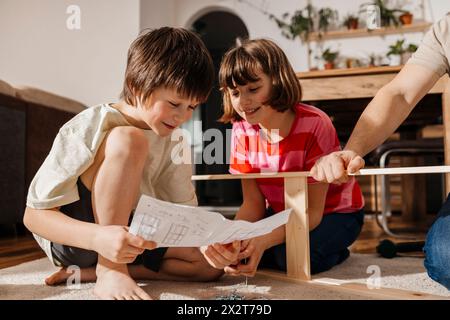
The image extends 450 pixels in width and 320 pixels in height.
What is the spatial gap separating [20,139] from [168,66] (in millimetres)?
1372

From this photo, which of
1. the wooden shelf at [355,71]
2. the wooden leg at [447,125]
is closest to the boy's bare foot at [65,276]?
the wooden leg at [447,125]

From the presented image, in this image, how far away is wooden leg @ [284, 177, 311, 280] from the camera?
93 cm

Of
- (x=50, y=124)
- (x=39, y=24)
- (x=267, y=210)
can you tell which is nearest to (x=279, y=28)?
(x=39, y=24)

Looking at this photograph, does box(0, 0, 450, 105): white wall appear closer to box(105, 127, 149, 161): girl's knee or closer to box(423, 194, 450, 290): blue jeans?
box(105, 127, 149, 161): girl's knee

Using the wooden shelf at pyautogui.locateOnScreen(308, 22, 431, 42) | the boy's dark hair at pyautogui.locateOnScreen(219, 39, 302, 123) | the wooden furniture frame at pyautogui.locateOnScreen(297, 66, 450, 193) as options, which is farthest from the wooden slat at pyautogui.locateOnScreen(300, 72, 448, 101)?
the wooden shelf at pyautogui.locateOnScreen(308, 22, 431, 42)

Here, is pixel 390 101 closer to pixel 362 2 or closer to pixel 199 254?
pixel 199 254

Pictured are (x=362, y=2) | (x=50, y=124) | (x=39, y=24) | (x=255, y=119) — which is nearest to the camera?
(x=255, y=119)

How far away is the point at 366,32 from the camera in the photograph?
3.31 meters

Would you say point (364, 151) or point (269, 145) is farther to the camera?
point (269, 145)

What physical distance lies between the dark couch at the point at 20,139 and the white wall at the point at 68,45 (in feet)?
2.66

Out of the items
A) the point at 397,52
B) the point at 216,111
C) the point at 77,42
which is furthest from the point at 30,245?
the point at 216,111

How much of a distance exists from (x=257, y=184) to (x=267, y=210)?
0.36ft

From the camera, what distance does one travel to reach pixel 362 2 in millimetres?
3328

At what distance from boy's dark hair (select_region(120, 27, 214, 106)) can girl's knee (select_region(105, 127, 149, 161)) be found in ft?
0.26
